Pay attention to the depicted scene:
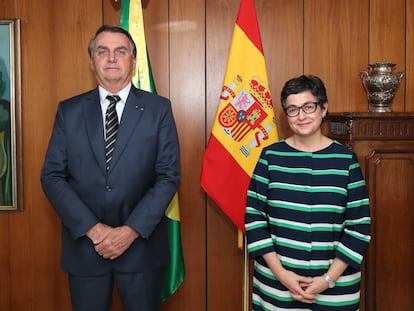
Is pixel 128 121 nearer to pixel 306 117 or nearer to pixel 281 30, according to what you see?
pixel 306 117

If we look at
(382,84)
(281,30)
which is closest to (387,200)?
(382,84)

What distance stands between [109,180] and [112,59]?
52cm

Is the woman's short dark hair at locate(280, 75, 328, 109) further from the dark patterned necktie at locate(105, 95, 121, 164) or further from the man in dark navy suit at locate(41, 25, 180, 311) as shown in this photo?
the dark patterned necktie at locate(105, 95, 121, 164)

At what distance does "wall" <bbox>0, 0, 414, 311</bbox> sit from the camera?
303cm

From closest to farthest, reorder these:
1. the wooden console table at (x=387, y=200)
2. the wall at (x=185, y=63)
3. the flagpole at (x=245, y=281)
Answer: the wooden console table at (x=387, y=200), the flagpole at (x=245, y=281), the wall at (x=185, y=63)

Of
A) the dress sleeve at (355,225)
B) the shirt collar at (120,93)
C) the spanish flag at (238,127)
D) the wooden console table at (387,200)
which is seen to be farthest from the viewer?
the spanish flag at (238,127)

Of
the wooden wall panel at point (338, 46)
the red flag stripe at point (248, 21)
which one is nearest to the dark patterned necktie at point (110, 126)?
the red flag stripe at point (248, 21)

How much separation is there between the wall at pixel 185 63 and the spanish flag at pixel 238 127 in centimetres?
25

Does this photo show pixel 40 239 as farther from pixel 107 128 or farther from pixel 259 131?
pixel 259 131

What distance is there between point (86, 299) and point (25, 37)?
159 cm

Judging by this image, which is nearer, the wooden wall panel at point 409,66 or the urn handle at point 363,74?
the urn handle at point 363,74

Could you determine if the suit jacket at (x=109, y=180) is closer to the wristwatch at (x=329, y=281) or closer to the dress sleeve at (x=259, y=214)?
the dress sleeve at (x=259, y=214)

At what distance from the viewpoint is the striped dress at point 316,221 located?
6.40 feet

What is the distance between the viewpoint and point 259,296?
212 cm
